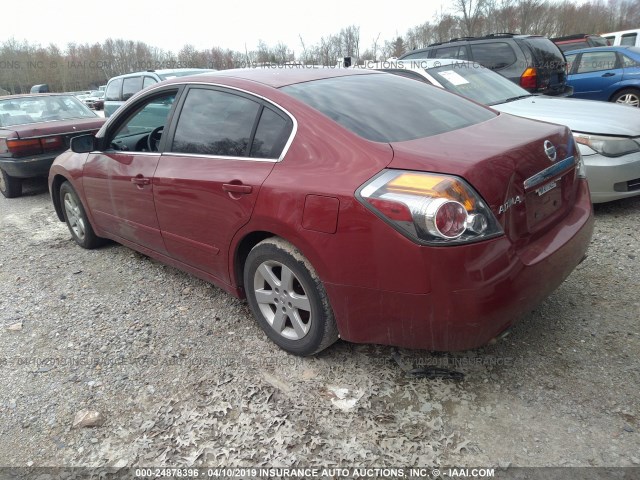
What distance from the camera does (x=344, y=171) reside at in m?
2.25

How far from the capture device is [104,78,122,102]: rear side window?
10.7 metres

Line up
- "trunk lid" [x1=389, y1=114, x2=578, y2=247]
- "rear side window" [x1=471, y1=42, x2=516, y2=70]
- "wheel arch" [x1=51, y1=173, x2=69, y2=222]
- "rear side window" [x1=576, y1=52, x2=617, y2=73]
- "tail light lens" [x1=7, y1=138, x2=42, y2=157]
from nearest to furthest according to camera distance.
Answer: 1. "trunk lid" [x1=389, y1=114, x2=578, y2=247]
2. "wheel arch" [x1=51, y1=173, x2=69, y2=222]
3. "tail light lens" [x1=7, y1=138, x2=42, y2=157]
4. "rear side window" [x1=471, y1=42, x2=516, y2=70]
5. "rear side window" [x1=576, y1=52, x2=617, y2=73]

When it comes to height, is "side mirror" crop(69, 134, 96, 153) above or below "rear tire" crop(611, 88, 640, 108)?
above

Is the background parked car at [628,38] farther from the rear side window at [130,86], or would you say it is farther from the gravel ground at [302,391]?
the gravel ground at [302,391]

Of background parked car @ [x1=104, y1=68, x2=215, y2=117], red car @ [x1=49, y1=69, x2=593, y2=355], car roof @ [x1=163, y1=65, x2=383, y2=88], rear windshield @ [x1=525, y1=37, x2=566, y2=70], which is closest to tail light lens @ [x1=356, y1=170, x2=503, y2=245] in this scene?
red car @ [x1=49, y1=69, x2=593, y2=355]

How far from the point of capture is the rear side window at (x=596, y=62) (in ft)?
32.8

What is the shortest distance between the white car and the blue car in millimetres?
5639

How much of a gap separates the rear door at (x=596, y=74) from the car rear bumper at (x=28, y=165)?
9.84 meters

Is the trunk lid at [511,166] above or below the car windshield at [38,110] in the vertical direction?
below

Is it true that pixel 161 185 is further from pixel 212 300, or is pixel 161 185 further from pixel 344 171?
pixel 344 171

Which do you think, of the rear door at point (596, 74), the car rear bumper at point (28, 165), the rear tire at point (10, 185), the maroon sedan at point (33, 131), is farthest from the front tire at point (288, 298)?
the rear door at point (596, 74)

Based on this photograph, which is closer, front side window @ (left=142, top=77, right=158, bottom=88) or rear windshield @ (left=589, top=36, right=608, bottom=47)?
front side window @ (left=142, top=77, right=158, bottom=88)

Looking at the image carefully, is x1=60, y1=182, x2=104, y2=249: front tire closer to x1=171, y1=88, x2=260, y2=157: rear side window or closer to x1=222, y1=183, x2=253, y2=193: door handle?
x1=171, y1=88, x2=260, y2=157: rear side window

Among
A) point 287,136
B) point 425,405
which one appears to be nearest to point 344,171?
point 287,136
